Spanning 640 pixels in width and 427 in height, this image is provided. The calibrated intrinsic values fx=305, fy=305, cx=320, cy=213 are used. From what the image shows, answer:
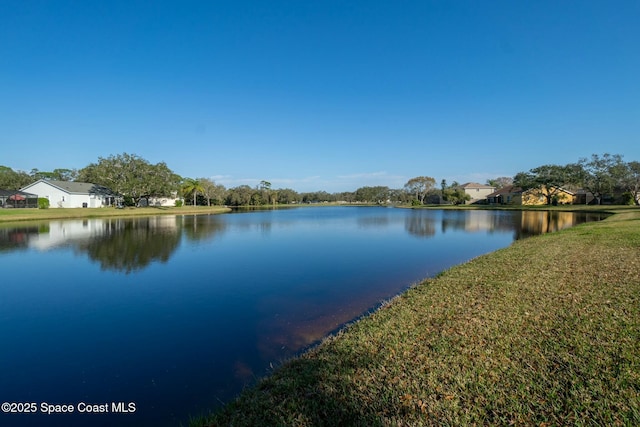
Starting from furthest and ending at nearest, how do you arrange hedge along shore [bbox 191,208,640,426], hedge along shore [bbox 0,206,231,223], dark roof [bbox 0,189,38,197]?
dark roof [bbox 0,189,38,197] < hedge along shore [bbox 0,206,231,223] < hedge along shore [bbox 191,208,640,426]

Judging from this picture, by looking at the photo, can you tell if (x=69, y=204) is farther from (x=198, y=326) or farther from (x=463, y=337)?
(x=463, y=337)

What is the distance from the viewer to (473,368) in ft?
11.1

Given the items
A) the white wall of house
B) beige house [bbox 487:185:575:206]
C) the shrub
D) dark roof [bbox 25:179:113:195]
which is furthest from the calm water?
beige house [bbox 487:185:575:206]

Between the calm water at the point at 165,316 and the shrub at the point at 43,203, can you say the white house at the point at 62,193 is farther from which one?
the calm water at the point at 165,316

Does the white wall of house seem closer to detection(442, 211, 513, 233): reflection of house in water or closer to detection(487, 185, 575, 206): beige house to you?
detection(442, 211, 513, 233): reflection of house in water

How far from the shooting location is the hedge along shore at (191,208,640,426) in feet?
8.95

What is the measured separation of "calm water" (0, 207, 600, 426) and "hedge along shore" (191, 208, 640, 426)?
130 cm

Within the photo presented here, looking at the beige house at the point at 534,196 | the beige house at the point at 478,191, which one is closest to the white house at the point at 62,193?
the beige house at the point at 534,196

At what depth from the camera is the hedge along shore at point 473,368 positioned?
273 centimetres

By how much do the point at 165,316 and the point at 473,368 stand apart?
6073 mm

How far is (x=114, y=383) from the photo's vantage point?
4285 mm

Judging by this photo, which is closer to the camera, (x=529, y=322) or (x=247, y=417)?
(x=247, y=417)

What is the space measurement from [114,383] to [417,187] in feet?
289

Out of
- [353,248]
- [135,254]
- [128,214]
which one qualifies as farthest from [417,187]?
[135,254]
